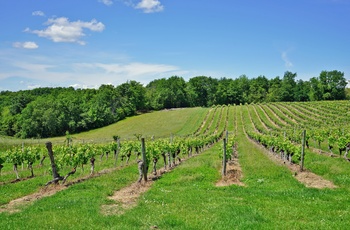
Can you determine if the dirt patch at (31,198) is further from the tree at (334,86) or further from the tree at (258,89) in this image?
the tree at (258,89)

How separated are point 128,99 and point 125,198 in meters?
132

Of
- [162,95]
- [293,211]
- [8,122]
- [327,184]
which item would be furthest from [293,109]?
[8,122]

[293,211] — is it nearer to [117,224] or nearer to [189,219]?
[189,219]

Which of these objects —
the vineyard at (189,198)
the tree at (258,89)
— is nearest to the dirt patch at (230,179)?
the vineyard at (189,198)

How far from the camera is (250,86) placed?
188500 mm

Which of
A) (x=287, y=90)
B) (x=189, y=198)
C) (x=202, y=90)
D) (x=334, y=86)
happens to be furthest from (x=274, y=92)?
(x=189, y=198)

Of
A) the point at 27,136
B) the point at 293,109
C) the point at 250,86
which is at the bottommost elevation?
the point at 27,136

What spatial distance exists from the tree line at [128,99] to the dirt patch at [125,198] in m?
106

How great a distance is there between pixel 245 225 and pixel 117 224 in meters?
5.00

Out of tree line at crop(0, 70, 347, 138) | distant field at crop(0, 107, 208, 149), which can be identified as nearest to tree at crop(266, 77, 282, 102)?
tree line at crop(0, 70, 347, 138)

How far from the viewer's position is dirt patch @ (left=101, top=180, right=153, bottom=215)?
1477 centimetres

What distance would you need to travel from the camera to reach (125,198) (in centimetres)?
1767

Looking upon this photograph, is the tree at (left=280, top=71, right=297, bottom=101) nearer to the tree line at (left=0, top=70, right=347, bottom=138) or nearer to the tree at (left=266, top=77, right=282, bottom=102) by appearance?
the tree line at (left=0, top=70, right=347, bottom=138)

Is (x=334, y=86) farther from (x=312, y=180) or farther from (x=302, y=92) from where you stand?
(x=312, y=180)
